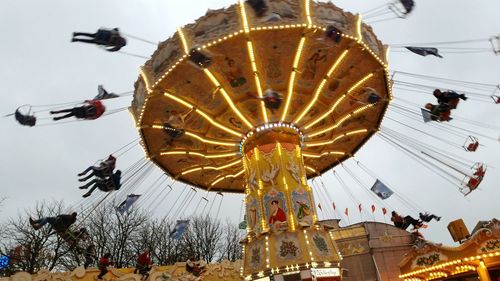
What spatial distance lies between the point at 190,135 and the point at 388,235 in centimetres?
2050

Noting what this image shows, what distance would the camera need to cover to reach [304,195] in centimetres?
1293

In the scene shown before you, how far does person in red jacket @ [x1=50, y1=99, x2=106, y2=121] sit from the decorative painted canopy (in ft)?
5.03

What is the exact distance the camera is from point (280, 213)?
12.5 m

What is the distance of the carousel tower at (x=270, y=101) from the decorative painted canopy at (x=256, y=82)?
36 mm

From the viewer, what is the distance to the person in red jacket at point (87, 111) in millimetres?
11249

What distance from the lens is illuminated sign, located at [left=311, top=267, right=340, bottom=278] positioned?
11410mm

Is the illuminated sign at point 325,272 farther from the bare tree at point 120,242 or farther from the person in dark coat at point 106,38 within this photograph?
the bare tree at point 120,242

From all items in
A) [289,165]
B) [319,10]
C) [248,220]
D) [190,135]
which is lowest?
[248,220]

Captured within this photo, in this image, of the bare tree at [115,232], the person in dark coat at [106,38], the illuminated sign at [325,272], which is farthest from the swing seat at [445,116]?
the bare tree at [115,232]

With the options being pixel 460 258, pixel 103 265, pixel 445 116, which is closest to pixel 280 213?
pixel 445 116

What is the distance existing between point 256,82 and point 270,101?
168 cm

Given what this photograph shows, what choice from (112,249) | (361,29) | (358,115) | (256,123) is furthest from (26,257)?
(361,29)

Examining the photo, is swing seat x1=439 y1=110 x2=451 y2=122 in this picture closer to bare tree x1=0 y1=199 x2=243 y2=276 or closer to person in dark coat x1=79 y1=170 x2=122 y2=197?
person in dark coat x1=79 y1=170 x2=122 y2=197

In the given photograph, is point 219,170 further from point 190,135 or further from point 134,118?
point 134,118
